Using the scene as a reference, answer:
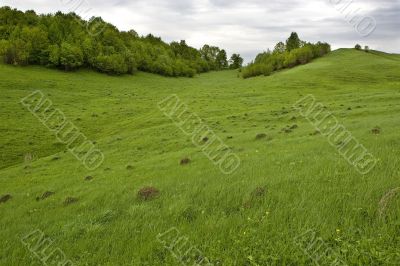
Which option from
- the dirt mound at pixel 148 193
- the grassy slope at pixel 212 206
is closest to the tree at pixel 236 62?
the grassy slope at pixel 212 206

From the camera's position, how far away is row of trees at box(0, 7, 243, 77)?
81312 mm

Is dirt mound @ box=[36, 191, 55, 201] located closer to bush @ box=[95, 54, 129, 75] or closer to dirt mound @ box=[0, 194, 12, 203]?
dirt mound @ box=[0, 194, 12, 203]

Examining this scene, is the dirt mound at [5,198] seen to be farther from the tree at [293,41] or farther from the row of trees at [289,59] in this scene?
the tree at [293,41]

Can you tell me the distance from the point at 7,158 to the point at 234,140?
20.6m

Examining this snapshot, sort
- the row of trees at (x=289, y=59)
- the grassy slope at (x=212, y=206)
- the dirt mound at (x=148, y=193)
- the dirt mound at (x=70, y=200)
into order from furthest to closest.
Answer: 1. the row of trees at (x=289, y=59)
2. the dirt mound at (x=70, y=200)
3. the dirt mound at (x=148, y=193)
4. the grassy slope at (x=212, y=206)

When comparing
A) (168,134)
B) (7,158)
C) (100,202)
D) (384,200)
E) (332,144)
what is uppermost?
(384,200)

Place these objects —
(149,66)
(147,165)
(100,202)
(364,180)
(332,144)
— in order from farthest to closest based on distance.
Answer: (149,66) → (147,165) → (332,144) → (100,202) → (364,180)

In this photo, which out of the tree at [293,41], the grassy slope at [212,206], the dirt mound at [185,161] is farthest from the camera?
the tree at [293,41]

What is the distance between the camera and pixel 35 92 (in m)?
59.5

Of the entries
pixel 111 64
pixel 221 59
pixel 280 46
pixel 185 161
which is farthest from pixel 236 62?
pixel 185 161

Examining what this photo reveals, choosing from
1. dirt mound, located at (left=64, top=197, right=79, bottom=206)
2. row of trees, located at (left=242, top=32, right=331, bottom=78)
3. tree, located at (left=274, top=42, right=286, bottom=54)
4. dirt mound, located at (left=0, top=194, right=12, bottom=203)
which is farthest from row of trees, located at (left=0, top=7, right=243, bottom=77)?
dirt mound, located at (left=64, top=197, right=79, bottom=206)

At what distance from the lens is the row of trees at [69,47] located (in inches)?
3201

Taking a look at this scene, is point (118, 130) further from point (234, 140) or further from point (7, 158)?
point (234, 140)

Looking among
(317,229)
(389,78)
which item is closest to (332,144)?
(317,229)
